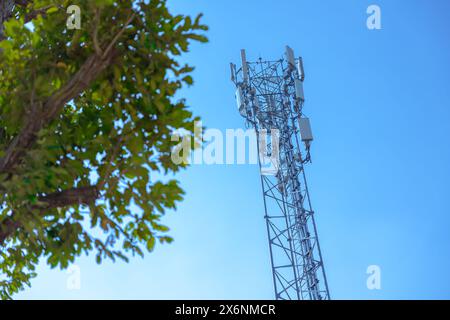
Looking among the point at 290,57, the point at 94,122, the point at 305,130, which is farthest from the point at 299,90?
the point at 94,122

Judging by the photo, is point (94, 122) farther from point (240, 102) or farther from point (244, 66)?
point (244, 66)

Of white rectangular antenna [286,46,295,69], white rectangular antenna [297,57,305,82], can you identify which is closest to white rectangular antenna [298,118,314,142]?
white rectangular antenna [297,57,305,82]

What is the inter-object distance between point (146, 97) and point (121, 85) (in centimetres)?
32

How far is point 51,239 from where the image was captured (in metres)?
3.32

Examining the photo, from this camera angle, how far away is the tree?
3.11 metres

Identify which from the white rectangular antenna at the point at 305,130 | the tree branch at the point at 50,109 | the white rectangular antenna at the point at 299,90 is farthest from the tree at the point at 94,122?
the white rectangular antenna at the point at 299,90

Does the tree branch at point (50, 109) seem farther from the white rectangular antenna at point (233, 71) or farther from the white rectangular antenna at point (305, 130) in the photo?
the white rectangular antenna at point (233, 71)

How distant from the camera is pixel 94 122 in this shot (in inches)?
145

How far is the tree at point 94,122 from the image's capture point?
3105mm

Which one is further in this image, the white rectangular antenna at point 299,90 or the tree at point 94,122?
the white rectangular antenna at point 299,90

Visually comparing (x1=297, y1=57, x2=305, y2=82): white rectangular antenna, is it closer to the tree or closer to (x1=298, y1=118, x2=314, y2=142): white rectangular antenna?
(x1=298, y1=118, x2=314, y2=142): white rectangular antenna
